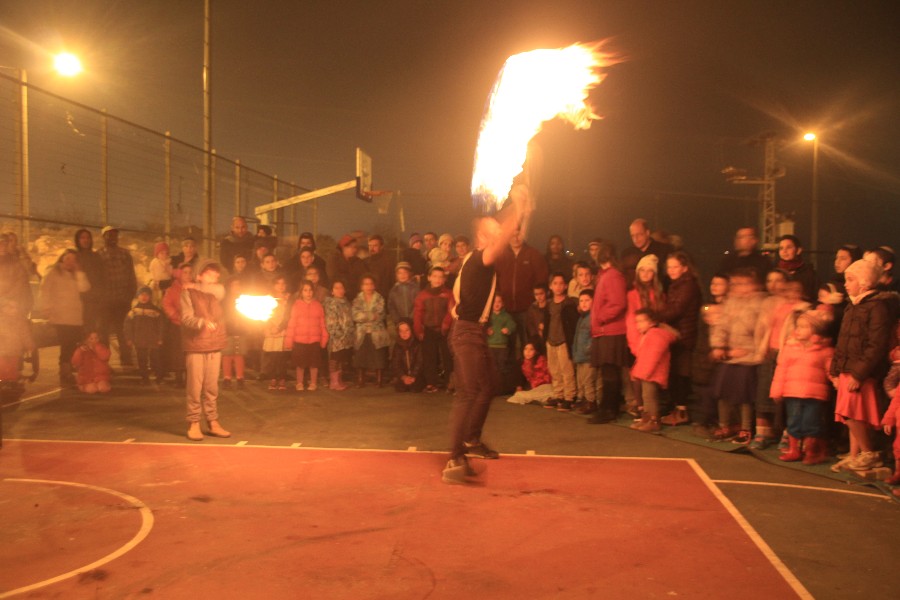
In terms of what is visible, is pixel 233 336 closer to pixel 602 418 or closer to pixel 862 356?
pixel 602 418

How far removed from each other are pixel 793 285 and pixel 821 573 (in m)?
4.61

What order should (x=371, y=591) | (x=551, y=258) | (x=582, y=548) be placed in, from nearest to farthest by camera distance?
(x=371, y=591) < (x=582, y=548) < (x=551, y=258)

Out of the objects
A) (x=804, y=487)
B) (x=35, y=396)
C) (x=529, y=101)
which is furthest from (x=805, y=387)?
(x=35, y=396)

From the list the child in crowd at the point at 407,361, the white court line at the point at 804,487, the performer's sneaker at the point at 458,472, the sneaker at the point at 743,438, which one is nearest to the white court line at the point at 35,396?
the child in crowd at the point at 407,361

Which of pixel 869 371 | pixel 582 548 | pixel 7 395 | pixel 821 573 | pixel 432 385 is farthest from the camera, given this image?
pixel 432 385

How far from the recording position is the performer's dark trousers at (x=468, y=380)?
23.3 ft

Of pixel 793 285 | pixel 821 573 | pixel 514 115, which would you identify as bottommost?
pixel 821 573

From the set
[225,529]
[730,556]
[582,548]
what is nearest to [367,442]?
[225,529]

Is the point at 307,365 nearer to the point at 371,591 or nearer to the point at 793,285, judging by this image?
the point at 793,285

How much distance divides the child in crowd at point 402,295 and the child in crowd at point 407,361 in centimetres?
27

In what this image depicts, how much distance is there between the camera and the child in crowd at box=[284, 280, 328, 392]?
41.1ft

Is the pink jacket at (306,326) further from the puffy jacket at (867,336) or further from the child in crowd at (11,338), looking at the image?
the puffy jacket at (867,336)

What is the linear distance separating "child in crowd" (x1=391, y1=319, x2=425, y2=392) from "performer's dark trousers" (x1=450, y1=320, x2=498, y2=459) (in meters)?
5.34

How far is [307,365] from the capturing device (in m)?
12.6
